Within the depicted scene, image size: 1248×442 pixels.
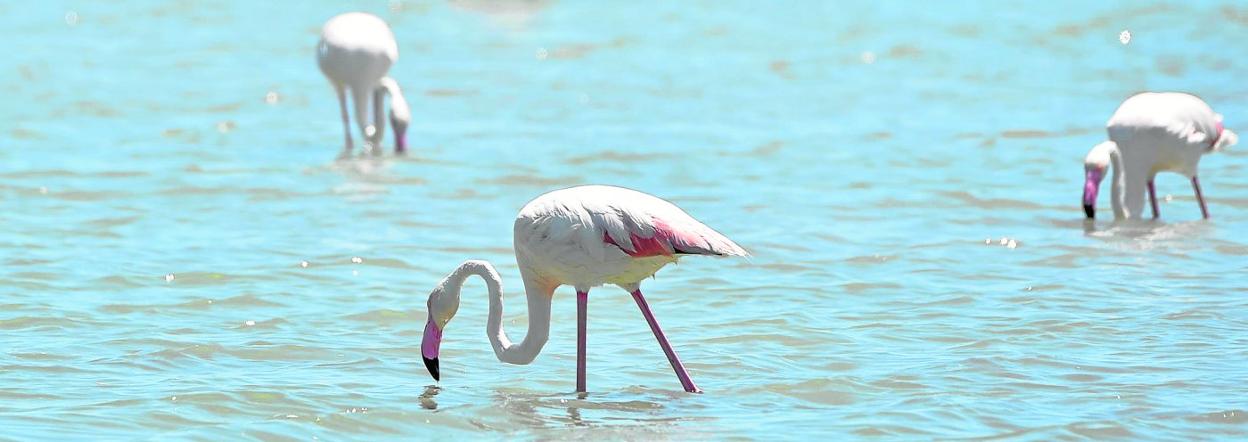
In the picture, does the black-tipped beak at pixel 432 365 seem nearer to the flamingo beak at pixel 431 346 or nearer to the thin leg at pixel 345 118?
the flamingo beak at pixel 431 346

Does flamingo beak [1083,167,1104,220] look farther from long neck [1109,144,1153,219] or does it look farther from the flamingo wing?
the flamingo wing

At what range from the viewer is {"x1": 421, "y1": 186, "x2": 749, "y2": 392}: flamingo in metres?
5.92

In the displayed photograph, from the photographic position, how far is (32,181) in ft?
36.0

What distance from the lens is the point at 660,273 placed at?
8.62 metres

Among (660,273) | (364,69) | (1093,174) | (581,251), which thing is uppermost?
(364,69)

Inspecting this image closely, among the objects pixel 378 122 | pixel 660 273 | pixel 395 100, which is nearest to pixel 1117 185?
pixel 660 273

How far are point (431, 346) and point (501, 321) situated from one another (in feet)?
0.85

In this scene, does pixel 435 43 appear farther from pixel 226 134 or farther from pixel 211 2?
pixel 226 134

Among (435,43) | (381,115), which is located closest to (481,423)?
(381,115)

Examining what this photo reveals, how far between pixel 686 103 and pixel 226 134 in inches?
159

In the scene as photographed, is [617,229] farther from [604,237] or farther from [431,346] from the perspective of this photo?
[431,346]

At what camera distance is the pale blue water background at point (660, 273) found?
5.99 m

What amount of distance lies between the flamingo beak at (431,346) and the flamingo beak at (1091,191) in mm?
4863

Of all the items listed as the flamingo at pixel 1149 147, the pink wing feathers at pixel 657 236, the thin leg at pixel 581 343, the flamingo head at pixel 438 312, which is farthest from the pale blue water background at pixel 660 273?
the pink wing feathers at pixel 657 236
